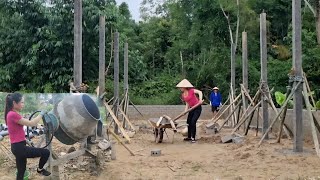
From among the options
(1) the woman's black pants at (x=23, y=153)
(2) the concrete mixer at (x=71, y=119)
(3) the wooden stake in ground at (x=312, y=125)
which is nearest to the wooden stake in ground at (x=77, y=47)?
(2) the concrete mixer at (x=71, y=119)

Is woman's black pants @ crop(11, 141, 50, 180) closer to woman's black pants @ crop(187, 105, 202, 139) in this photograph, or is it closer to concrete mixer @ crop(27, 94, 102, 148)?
concrete mixer @ crop(27, 94, 102, 148)

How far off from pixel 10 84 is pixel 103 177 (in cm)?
1705

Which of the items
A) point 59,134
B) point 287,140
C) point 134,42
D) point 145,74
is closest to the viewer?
point 59,134

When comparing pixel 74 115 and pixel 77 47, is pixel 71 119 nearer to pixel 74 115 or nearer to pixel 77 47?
pixel 74 115

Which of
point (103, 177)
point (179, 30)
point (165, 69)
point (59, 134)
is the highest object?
point (179, 30)

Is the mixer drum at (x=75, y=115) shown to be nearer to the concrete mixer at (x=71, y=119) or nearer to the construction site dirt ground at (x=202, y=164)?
the concrete mixer at (x=71, y=119)

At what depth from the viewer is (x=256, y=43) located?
2523cm

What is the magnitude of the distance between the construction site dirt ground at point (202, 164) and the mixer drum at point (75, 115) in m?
0.68

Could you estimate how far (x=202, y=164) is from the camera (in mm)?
8367

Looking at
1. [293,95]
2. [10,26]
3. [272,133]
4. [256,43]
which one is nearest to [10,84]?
[10,26]

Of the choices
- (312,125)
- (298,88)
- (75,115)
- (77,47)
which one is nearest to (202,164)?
(312,125)

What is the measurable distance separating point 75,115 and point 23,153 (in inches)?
40.7

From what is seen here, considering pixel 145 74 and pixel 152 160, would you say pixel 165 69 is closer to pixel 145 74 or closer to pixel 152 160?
pixel 145 74

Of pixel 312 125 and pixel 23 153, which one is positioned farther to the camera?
pixel 312 125
